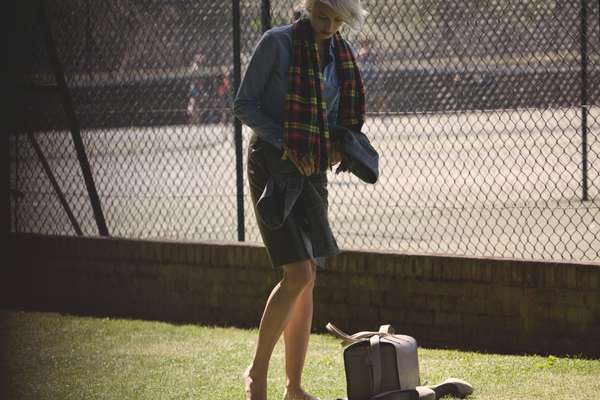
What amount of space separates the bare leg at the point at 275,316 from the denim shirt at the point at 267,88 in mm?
552

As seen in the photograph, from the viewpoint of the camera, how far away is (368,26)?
799 cm

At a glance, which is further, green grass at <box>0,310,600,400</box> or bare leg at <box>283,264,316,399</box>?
green grass at <box>0,310,600,400</box>

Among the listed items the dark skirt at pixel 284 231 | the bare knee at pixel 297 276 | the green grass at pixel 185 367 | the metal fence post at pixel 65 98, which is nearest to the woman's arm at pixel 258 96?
the dark skirt at pixel 284 231

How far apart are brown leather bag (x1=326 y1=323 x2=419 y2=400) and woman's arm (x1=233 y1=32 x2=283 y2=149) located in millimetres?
889

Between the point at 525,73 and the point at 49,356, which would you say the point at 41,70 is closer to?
the point at 49,356

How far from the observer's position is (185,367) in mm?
5477

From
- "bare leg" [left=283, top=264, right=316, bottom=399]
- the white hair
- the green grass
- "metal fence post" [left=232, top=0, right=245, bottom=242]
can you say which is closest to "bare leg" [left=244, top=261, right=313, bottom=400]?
"bare leg" [left=283, top=264, right=316, bottom=399]

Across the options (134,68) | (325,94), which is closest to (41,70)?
(134,68)

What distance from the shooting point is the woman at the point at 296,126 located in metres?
4.34

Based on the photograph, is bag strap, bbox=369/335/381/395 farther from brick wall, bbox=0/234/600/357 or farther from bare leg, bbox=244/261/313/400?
brick wall, bbox=0/234/600/357

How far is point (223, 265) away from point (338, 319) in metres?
0.85

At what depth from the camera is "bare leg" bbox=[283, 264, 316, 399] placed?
4.58 metres

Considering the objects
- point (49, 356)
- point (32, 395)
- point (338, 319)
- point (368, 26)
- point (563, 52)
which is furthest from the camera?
point (563, 52)

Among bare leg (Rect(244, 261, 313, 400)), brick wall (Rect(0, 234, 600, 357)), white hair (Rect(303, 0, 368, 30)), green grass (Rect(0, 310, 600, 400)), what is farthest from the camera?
brick wall (Rect(0, 234, 600, 357))
